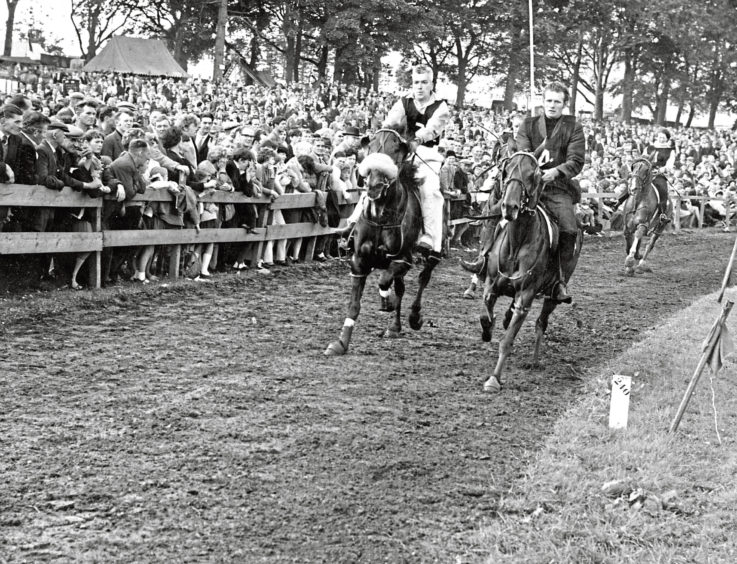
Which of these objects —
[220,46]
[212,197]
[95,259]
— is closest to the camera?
[95,259]

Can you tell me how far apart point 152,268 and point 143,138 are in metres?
1.78

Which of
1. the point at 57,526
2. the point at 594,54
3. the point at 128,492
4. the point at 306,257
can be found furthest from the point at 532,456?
the point at 594,54

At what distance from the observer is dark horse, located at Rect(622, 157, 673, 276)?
60.5ft

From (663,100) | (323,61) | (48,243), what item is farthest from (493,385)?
(663,100)

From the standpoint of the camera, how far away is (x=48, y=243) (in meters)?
10.9

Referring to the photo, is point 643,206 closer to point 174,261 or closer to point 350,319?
point 174,261

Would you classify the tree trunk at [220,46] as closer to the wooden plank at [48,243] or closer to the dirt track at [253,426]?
the wooden plank at [48,243]

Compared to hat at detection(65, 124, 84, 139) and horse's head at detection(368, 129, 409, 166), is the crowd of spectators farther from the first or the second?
horse's head at detection(368, 129, 409, 166)

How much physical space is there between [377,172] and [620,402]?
3.24 meters

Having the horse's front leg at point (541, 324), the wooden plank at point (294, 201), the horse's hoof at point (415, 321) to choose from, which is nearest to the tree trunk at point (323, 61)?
the wooden plank at point (294, 201)

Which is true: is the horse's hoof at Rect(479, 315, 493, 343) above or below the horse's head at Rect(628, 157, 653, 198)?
below

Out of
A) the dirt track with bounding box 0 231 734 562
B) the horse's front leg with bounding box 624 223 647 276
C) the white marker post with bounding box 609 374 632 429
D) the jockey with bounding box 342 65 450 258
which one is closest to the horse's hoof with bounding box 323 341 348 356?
the dirt track with bounding box 0 231 734 562

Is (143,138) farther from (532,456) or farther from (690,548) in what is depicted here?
(690,548)

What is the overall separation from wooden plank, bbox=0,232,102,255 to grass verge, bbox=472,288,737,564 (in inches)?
237
